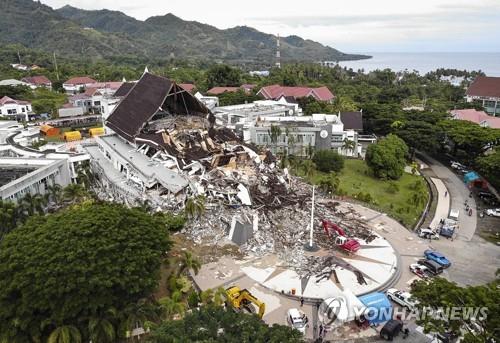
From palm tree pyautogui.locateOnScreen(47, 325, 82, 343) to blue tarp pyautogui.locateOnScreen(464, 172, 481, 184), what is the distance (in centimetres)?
4332

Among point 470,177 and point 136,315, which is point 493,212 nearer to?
point 470,177

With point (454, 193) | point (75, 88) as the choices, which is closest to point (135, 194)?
point (454, 193)

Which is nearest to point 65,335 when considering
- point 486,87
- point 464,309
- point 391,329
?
point 391,329

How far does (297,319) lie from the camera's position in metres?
19.4

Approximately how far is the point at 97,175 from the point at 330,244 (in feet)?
82.8

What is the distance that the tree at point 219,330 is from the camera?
45.3 feet

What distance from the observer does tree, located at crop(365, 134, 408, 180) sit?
43188 millimetres

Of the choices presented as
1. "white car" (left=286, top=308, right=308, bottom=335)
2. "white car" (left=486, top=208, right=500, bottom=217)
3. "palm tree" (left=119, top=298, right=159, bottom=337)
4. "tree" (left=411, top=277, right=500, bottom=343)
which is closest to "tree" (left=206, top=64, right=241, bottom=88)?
"white car" (left=486, top=208, right=500, bottom=217)

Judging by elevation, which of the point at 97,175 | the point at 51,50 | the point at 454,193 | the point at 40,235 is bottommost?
the point at 454,193

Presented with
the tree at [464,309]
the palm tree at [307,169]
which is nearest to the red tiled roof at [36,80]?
the palm tree at [307,169]

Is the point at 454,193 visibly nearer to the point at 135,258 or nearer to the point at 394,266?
the point at 394,266

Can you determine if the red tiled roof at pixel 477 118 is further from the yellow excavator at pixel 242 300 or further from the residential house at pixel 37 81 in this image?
the residential house at pixel 37 81

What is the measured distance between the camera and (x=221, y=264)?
81.1 ft

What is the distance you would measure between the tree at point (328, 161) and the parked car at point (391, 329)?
26.8 meters
